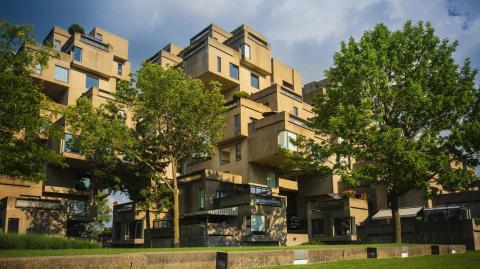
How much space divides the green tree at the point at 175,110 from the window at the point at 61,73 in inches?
818

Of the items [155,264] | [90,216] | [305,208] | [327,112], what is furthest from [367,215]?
[155,264]

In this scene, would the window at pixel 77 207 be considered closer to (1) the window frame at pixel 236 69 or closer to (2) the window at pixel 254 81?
(1) the window frame at pixel 236 69

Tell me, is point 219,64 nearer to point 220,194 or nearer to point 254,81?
point 254,81

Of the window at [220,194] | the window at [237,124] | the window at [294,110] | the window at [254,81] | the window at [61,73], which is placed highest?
the window at [254,81]

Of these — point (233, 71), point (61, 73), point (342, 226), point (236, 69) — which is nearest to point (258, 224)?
point (342, 226)

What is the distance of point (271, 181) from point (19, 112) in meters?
29.5

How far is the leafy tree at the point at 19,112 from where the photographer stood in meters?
19.3

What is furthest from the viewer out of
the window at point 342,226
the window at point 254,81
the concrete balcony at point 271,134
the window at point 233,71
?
the window at point 254,81

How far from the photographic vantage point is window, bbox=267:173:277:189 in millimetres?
44800

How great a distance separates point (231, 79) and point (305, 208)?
714 inches

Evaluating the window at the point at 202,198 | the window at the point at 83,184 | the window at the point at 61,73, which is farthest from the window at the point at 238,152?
the window at the point at 61,73

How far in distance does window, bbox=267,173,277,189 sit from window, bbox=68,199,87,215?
65.4ft

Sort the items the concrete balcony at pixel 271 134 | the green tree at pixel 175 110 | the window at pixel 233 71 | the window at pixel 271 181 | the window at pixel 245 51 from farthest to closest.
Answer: the window at pixel 245 51 < the window at pixel 233 71 < the window at pixel 271 181 < the concrete balcony at pixel 271 134 < the green tree at pixel 175 110

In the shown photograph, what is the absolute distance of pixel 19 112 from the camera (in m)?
19.7
